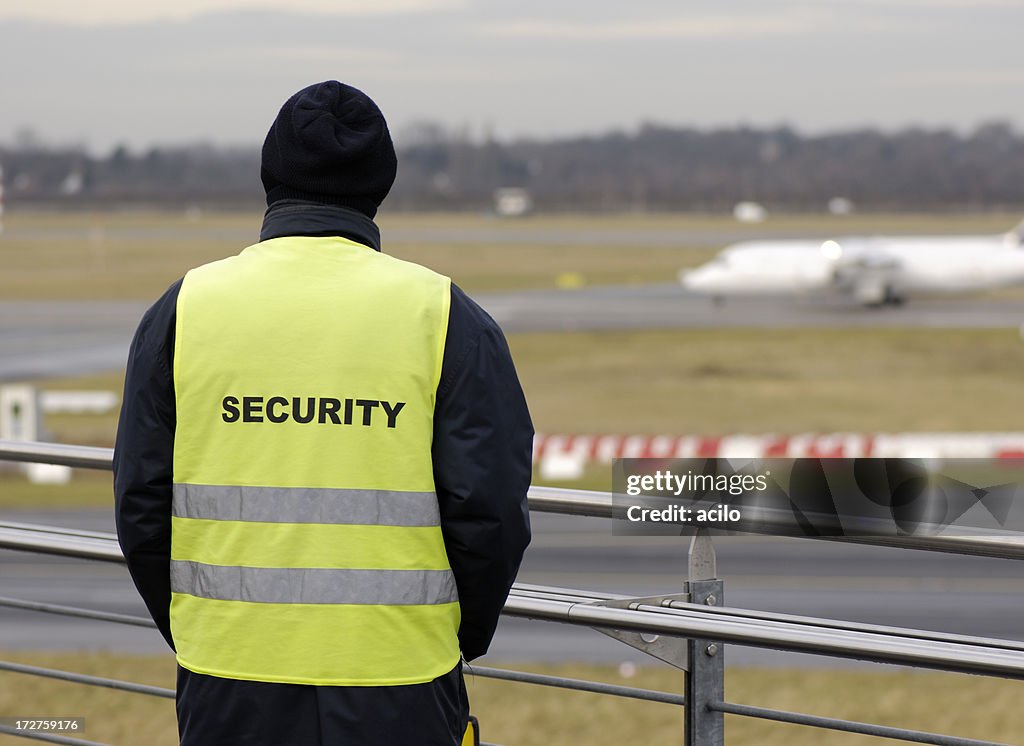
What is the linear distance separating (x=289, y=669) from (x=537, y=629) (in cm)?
1541

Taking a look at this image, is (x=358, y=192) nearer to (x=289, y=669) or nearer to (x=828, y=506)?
(x=289, y=669)

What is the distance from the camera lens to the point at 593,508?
151 inches

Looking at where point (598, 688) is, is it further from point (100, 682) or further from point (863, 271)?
point (863, 271)

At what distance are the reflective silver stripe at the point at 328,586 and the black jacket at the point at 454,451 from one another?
86mm

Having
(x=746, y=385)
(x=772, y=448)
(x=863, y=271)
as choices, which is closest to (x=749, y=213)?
(x=863, y=271)

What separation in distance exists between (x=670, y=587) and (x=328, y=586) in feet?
54.1

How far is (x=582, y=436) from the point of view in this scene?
31172 millimetres

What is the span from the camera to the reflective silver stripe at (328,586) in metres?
2.79

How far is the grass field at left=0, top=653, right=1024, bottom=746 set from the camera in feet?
41.2

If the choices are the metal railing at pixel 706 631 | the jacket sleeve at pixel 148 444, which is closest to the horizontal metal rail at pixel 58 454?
the metal railing at pixel 706 631

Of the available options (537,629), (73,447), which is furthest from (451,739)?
(537,629)

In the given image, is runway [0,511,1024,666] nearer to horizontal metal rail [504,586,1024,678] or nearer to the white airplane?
horizontal metal rail [504,586,1024,678]

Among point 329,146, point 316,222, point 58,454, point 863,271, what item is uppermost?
point 863,271

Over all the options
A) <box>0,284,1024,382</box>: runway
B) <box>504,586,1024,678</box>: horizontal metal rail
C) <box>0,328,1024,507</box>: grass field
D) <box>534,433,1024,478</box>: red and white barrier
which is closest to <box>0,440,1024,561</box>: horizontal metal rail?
<box>504,586,1024,678</box>: horizontal metal rail
